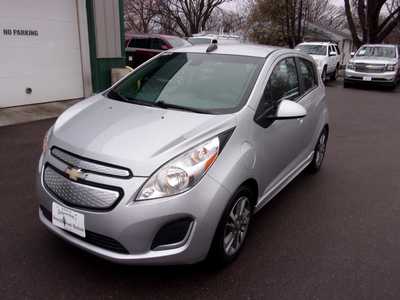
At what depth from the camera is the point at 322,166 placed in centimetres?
541

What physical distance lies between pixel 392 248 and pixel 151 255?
2.23 metres

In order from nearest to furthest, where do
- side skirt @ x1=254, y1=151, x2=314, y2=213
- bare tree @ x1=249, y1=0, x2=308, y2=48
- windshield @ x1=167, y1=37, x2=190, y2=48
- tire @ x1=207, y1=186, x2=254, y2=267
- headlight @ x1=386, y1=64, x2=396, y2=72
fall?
tire @ x1=207, y1=186, x2=254, y2=267 < side skirt @ x1=254, y1=151, x2=314, y2=213 < windshield @ x1=167, y1=37, x2=190, y2=48 < headlight @ x1=386, y1=64, x2=396, y2=72 < bare tree @ x1=249, y1=0, x2=308, y2=48

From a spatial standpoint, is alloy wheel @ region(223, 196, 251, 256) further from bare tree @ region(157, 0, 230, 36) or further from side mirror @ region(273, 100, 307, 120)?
bare tree @ region(157, 0, 230, 36)

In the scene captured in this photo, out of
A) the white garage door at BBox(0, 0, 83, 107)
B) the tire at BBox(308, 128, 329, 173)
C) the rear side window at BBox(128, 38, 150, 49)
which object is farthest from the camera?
the rear side window at BBox(128, 38, 150, 49)

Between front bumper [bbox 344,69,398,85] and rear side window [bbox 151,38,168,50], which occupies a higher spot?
rear side window [bbox 151,38,168,50]

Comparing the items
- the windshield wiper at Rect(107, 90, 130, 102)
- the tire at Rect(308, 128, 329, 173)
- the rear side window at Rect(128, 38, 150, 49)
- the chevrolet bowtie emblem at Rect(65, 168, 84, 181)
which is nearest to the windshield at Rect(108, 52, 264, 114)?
the windshield wiper at Rect(107, 90, 130, 102)

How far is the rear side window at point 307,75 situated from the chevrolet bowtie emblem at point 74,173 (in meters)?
2.74

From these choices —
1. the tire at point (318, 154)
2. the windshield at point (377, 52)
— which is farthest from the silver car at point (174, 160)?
the windshield at point (377, 52)

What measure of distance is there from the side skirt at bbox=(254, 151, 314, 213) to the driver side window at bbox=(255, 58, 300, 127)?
0.67 m

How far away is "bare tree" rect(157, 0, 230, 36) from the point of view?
38.0 m

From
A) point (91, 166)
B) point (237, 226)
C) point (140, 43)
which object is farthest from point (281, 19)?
point (91, 166)

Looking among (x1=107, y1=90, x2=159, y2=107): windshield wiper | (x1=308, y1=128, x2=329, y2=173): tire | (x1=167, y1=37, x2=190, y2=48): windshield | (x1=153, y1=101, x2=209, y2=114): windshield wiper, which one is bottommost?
(x1=308, y1=128, x2=329, y2=173): tire

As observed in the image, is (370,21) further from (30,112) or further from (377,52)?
Answer: (30,112)

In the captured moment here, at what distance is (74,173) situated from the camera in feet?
8.13
